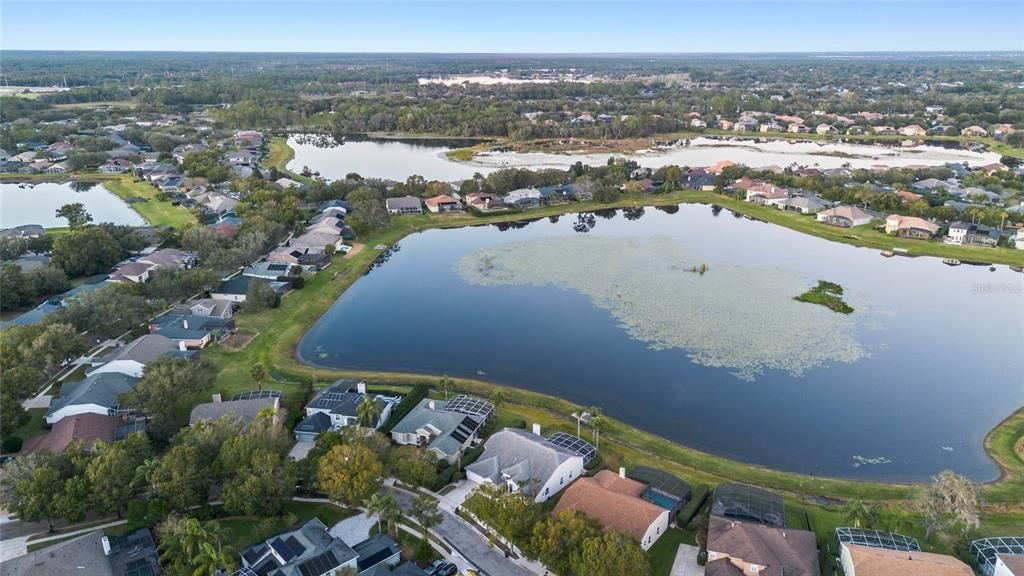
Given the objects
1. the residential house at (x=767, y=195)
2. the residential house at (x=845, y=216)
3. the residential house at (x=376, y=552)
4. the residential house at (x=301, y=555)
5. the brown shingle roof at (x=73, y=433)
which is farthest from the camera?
the residential house at (x=767, y=195)

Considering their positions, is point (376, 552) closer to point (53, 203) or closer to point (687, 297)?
point (687, 297)

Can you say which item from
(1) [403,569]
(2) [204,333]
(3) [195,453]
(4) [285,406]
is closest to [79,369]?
(2) [204,333]

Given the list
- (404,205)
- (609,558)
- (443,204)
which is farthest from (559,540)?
(443,204)

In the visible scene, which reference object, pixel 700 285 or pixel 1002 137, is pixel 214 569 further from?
pixel 1002 137

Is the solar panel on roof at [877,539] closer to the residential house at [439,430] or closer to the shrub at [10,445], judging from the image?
the residential house at [439,430]

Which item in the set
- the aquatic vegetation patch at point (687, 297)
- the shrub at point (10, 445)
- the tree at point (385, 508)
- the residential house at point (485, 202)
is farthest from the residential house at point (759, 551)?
the residential house at point (485, 202)

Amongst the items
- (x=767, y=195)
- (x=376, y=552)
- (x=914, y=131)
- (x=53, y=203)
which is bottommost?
(x=376, y=552)
